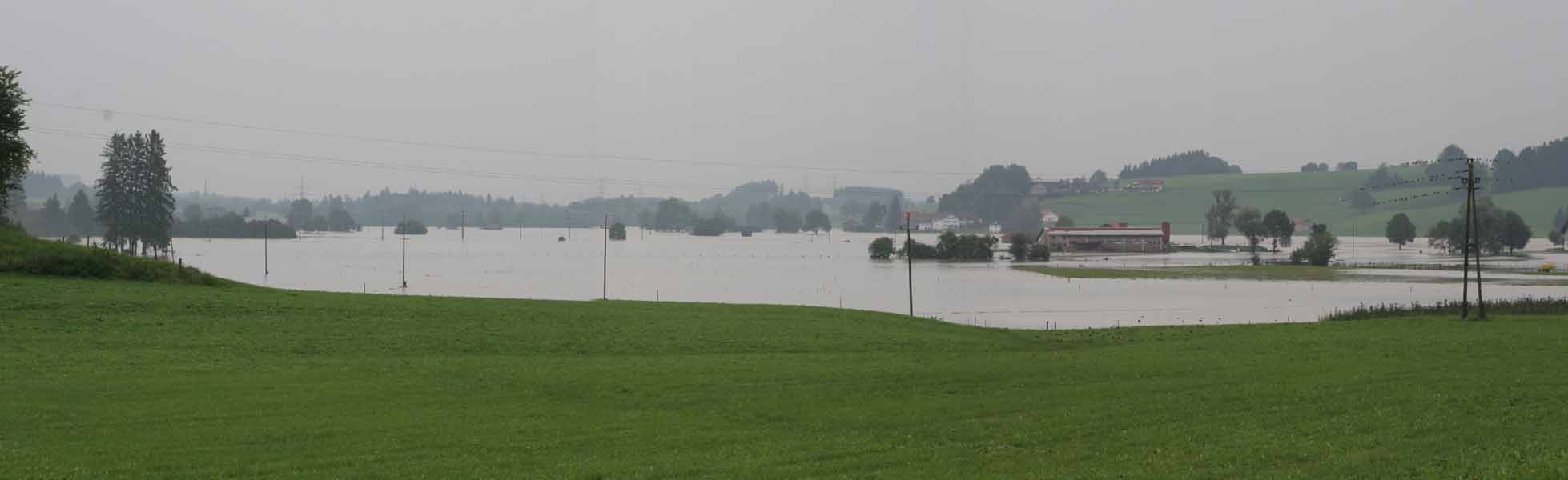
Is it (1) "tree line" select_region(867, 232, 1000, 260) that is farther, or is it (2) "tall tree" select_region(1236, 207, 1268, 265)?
(2) "tall tree" select_region(1236, 207, 1268, 265)

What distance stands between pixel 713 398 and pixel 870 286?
7760 cm

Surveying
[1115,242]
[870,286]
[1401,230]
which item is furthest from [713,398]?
[1401,230]

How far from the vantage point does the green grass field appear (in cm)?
1644

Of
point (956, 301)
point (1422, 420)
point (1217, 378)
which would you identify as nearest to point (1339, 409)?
point (1422, 420)

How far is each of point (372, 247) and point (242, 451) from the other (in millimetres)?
186996

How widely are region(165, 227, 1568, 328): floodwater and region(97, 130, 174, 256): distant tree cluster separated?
24.3 ft

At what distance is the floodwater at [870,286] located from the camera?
234 ft

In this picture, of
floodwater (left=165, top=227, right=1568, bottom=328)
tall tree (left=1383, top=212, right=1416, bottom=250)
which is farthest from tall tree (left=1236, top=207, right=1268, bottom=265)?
tall tree (left=1383, top=212, right=1416, bottom=250)

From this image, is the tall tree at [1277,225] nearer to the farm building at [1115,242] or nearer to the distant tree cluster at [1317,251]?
the farm building at [1115,242]

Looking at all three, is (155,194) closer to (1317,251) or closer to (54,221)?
(54,221)

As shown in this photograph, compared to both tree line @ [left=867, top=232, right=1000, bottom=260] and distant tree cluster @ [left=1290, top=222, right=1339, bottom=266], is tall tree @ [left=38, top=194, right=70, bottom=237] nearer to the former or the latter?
tree line @ [left=867, top=232, right=1000, bottom=260]

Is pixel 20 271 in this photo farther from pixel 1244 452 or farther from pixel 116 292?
pixel 1244 452

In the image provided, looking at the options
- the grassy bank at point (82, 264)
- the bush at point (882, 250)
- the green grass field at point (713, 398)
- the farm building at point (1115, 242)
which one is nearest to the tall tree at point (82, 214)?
the bush at point (882, 250)

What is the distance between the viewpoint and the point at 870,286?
10044 centimetres
